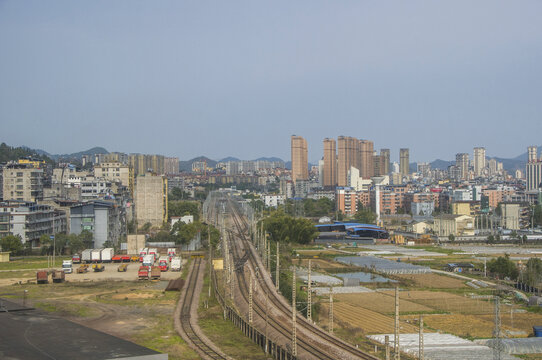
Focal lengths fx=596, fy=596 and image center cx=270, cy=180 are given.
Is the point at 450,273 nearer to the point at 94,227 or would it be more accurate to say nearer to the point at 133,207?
the point at 94,227

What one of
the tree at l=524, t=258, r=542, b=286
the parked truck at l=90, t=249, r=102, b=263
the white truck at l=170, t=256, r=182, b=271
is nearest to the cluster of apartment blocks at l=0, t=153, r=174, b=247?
the parked truck at l=90, t=249, r=102, b=263

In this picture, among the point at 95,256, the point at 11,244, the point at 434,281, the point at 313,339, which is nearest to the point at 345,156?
the point at 11,244

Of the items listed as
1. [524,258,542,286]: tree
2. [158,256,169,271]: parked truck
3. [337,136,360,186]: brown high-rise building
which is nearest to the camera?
[524,258,542,286]: tree

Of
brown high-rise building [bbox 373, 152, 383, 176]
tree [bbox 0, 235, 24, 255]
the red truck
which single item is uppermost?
brown high-rise building [bbox 373, 152, 383, 176]

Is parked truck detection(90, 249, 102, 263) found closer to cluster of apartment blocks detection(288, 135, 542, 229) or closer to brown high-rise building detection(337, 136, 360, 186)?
cluster of apartment blocks detection(288, 135, 542, 229)

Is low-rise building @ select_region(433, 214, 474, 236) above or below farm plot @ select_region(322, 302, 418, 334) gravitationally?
above

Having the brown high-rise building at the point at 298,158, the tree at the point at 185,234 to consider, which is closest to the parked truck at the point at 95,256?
the tree at the point at 185,234

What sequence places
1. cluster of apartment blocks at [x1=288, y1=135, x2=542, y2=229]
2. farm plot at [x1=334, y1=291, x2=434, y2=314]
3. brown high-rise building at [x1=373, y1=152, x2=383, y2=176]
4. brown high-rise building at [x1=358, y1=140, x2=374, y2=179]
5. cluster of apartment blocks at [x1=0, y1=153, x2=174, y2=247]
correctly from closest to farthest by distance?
farm plot at [x1=334, y1=291, x2=434, y2=314], cluster of apartment blocks at [x1=0, y1=153, x2=174, y2=247], cluster of apartment blocks at [x1=288, y1=135, x2=542, y2=229], brown high-rise building at [x1=358, y1=140, x2=374, y2=179], brown high-rise building at [x1=373, y1=152, x2=383, y2=176]
